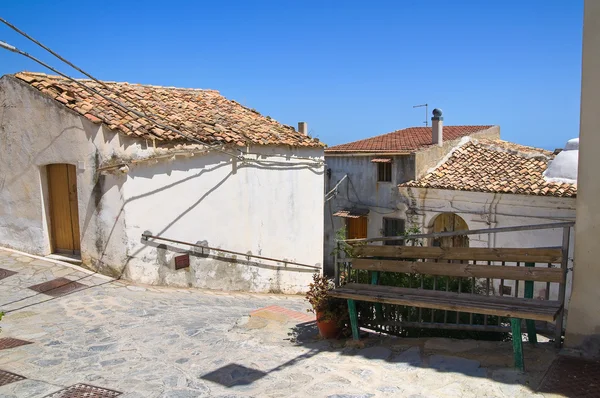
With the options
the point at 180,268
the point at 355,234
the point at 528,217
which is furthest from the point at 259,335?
the point at 355,234

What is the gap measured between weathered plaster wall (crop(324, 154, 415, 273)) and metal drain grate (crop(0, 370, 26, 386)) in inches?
567

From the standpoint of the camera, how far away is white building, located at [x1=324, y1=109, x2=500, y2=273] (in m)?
17.8

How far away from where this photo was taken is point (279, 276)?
12516 mm

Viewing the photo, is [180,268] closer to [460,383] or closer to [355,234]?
[460,383]

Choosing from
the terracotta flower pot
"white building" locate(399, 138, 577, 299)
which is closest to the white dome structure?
"white building" locate(399, 138, 577, 299)

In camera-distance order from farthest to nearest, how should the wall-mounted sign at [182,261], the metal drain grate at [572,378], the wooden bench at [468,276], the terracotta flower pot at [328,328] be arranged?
the wall-mounted sign at [182,261]
the terracotta flower pot at [328,328]
the wooden bench at [468,276]
the metal drain grate at [572,378]

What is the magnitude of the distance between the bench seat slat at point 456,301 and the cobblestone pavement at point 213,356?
21.2 inches

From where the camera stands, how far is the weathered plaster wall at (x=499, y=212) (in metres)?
13.5

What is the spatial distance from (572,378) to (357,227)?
16005 mm

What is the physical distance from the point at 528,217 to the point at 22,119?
13191mm

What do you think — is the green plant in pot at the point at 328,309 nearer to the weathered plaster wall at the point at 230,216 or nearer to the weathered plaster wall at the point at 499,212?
the weathered plaster wall at the point at 230,216

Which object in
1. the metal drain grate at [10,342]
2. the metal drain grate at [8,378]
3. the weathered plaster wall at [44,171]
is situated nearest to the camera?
the metal drain grate at [8,378]

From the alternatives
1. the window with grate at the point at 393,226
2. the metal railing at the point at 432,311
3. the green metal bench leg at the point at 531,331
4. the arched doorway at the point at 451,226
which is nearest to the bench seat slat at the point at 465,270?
the metal railing at the point at 432,311

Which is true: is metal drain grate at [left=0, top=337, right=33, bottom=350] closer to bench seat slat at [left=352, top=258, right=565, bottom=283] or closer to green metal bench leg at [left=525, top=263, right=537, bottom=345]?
bench seat slat at [left=352, top=258, right=565, bottom=283]
